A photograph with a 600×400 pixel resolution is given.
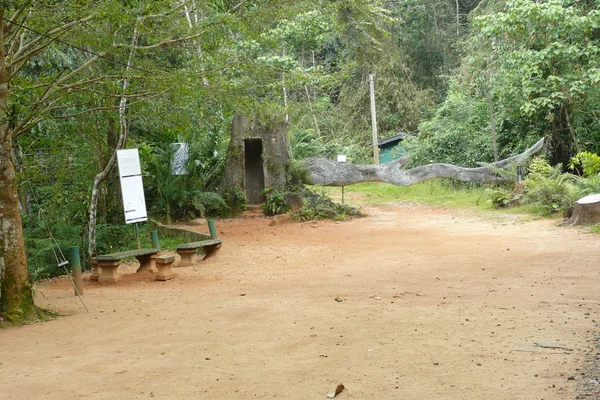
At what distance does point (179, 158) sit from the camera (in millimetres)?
17406

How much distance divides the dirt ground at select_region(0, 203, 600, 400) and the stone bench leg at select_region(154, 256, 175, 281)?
271mm

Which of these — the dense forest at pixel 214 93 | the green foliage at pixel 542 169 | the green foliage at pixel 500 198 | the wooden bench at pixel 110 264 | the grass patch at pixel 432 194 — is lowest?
the grass patch at pixel 432 194

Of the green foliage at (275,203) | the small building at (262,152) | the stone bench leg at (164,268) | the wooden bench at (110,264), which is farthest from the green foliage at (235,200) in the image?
the stone bench leg at (164,268)

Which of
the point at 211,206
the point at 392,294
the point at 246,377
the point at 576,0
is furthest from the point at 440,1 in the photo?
the point at 246,377

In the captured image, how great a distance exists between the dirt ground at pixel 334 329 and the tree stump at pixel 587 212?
93 centimetres

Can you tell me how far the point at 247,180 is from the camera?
20.0 meters

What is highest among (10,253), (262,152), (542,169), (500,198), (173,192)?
(262,152)

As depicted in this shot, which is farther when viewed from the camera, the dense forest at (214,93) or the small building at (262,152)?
the small building at (262,152)

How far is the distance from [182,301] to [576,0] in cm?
1449

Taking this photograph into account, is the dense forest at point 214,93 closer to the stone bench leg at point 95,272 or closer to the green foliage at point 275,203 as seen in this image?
the stone bench leg at point 95,272

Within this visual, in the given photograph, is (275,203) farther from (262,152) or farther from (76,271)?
(76,271)

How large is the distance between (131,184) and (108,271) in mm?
1433

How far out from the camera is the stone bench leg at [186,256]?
1104 centimetres

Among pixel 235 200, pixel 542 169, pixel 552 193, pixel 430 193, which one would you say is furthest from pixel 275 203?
pixel 552 193
